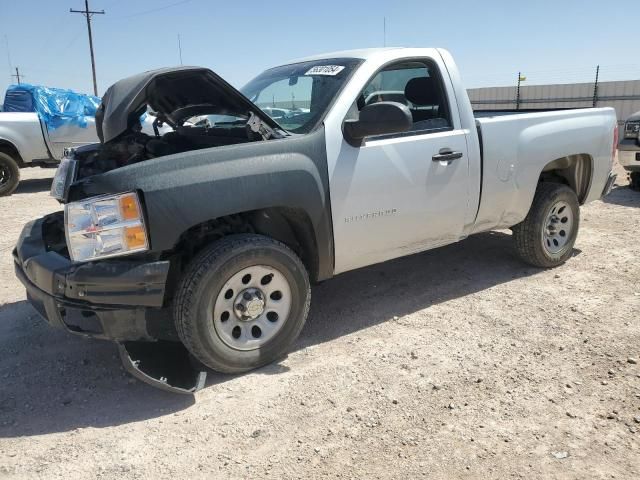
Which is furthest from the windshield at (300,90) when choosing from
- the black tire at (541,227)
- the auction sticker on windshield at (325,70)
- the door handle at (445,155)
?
the black tire at (541,227)

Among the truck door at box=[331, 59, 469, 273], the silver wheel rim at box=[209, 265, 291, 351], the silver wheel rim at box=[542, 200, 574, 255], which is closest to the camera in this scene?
the silver wheel rim at box=[209, 265, 291, 351]

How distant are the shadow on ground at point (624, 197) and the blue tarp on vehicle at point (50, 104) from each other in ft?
30.8

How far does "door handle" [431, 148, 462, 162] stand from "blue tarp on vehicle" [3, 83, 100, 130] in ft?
27.6

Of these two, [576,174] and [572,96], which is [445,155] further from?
[572,96]

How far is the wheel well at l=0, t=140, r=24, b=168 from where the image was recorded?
32.1ft

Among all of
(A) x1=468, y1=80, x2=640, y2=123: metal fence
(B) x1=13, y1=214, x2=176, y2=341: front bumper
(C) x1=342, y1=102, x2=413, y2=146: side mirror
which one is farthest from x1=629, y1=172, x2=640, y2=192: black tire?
(B) x1=13, y1=214, x2=176, y2=341: front bumper

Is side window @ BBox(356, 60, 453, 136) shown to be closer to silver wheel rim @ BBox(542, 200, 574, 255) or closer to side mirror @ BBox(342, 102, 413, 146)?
side mirror @ BBox(342, 102, 413, 146)

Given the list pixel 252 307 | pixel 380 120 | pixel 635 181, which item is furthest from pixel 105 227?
pixel 635 181

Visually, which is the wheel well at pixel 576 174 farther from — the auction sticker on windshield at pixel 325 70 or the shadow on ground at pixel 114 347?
the auction sticker on windshield at pixel 325 70

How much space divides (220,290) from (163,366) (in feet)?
1.89

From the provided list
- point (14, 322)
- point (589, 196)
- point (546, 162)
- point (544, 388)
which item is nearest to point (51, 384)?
point (14, 322)

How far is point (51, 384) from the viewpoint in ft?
10.5

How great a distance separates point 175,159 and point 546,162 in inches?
129

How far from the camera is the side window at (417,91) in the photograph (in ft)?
13.2
